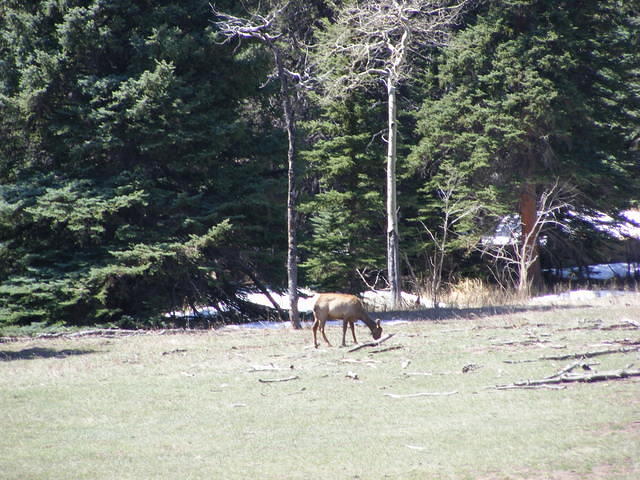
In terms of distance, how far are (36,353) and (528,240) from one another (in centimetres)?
1995

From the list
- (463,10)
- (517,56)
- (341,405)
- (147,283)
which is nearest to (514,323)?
(341,405)

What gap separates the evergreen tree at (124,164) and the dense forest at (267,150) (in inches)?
3.1

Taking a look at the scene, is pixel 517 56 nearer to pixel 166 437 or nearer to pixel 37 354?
pixel 37 354

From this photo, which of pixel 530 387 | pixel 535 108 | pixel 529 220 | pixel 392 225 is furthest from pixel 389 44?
pixel 530 387

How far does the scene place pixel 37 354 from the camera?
16328 mm

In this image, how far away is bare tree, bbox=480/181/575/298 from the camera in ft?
90.5

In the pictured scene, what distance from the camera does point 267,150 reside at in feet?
82.2

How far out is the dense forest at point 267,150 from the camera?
22406 mm

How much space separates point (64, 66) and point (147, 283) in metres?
7.21

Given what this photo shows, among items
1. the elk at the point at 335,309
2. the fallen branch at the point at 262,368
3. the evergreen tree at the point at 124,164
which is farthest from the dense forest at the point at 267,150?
the fallen branch at the point at 262,368

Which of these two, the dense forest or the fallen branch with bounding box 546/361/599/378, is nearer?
the fallen branch with bounding box 546/361/599/378

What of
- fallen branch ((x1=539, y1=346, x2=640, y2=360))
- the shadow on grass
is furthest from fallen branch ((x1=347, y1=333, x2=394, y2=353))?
the shadow on grass

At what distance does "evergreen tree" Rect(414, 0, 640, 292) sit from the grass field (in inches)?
512

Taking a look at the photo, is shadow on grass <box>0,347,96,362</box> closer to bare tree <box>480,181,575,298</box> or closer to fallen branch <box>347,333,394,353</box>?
fallen branch <box>347,333,394,353</box>
